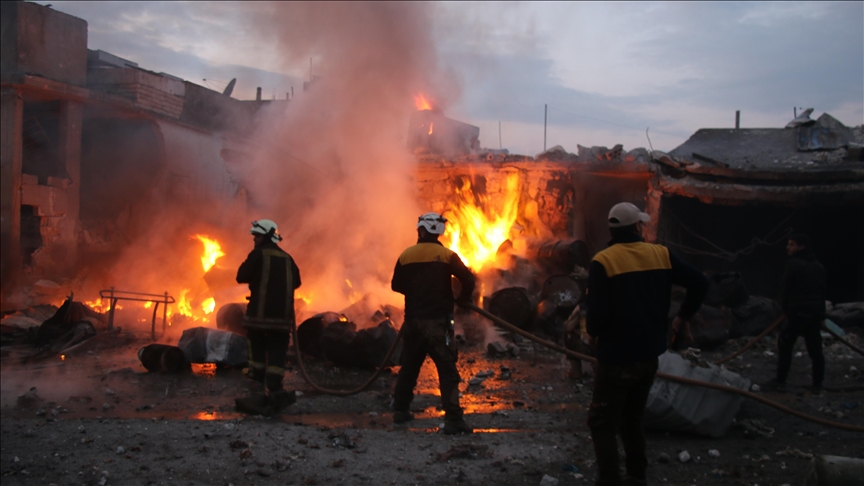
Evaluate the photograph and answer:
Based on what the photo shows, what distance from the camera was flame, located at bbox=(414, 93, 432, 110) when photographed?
1425 centimetres

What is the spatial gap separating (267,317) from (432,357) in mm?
1612

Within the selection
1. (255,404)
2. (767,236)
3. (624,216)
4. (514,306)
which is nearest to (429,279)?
(255,404)

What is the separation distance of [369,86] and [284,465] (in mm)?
10644

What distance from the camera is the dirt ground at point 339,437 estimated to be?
3918mm

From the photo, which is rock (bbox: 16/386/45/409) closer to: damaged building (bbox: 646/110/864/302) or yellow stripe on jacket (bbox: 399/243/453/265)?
yellow stripe on jacket (bbox: 399/243/453/265)

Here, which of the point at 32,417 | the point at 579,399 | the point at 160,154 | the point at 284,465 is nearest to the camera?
the point at 284,465

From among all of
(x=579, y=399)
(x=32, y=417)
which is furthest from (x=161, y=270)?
(x=579, y=399)

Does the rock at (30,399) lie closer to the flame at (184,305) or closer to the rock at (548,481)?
the flame at (184,305)

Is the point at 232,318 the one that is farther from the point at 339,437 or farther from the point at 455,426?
the point at 455,426

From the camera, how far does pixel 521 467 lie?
4074 mm

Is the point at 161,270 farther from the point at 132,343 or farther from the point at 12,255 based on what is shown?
the point at 132,343

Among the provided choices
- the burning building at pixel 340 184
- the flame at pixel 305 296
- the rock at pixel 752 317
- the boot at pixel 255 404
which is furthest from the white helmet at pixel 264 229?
the rock at pixel 752 317

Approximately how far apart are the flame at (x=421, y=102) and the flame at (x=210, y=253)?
558 centimetres

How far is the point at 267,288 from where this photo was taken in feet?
18.4
